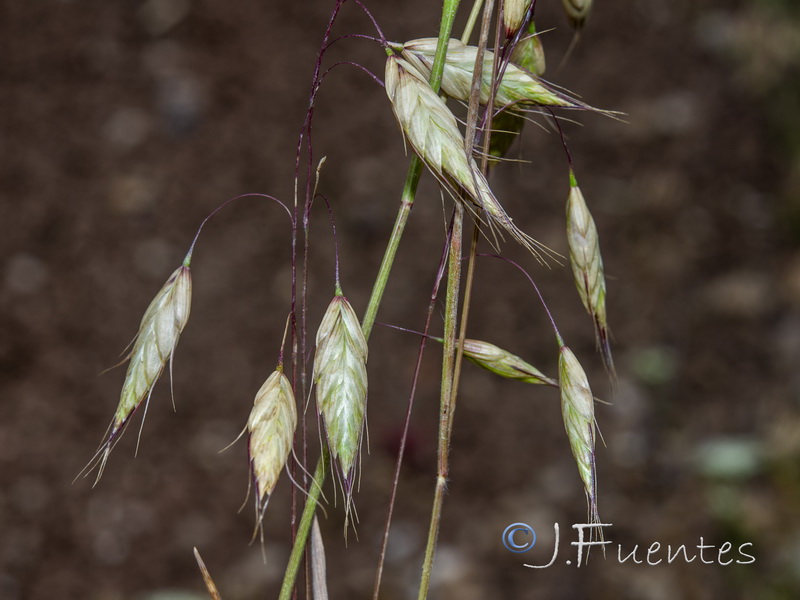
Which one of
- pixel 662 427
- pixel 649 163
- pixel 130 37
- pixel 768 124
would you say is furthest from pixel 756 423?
pixel 130 37

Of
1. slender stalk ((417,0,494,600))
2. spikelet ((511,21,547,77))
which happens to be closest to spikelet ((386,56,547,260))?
slender stalk ((417,0,494,600))

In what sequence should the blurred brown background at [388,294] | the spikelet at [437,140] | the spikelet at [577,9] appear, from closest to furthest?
the spikelet at [437,140] → the spikelet at [577,9] → the blurred brown background at [388,294]

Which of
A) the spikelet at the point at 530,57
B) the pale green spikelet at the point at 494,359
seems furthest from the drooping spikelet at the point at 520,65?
the pale green spikelet at the point at 494,359

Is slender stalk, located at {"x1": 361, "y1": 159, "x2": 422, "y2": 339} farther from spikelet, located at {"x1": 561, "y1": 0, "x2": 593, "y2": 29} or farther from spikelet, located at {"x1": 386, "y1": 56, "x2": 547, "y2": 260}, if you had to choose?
spikelet, located at {"x1": 561, "y1": 0, "x2": 593, "y2": 29}

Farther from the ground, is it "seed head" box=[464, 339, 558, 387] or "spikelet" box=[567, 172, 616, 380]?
"spikelet" box=[567, 172, 616, 380]

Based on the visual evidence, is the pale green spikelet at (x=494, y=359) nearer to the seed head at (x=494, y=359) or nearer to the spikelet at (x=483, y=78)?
the seed head at (x=494, y=359)

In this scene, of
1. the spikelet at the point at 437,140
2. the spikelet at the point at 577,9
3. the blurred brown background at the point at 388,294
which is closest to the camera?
the spikelet at the point at 437,140

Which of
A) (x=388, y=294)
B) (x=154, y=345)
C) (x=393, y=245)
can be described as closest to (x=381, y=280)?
(x=393, y=245)
